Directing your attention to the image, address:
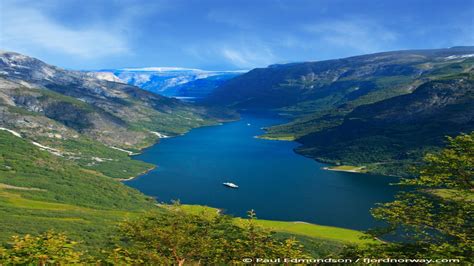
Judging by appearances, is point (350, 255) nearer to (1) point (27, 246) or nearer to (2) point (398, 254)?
(2) point (398, 254)

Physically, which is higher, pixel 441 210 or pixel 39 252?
pixel 441 210

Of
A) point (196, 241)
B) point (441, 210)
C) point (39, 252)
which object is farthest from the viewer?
point (196, 241)

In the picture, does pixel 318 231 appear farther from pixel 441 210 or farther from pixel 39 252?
pixel 39 252

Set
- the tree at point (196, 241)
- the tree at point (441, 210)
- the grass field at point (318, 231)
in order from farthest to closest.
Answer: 1. the grass field at point (318, 231)
2. the tree at point (196, 241)
3. the tree at point (441, 210)

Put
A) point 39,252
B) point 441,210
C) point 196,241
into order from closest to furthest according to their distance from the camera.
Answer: point 39,252 → point 441,210 → point 196,241

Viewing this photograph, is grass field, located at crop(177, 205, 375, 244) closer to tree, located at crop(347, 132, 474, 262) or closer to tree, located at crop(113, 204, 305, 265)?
tree, located at crop(113, 204, 305, 265)

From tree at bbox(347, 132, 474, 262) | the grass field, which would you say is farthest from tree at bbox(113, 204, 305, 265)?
the grass field

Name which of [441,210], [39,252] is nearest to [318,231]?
[441,210]

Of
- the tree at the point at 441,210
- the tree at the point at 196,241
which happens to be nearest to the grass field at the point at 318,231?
the tree at the point at 196,241

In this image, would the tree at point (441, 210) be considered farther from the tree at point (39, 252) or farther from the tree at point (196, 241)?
the tree at point (39, 252)
